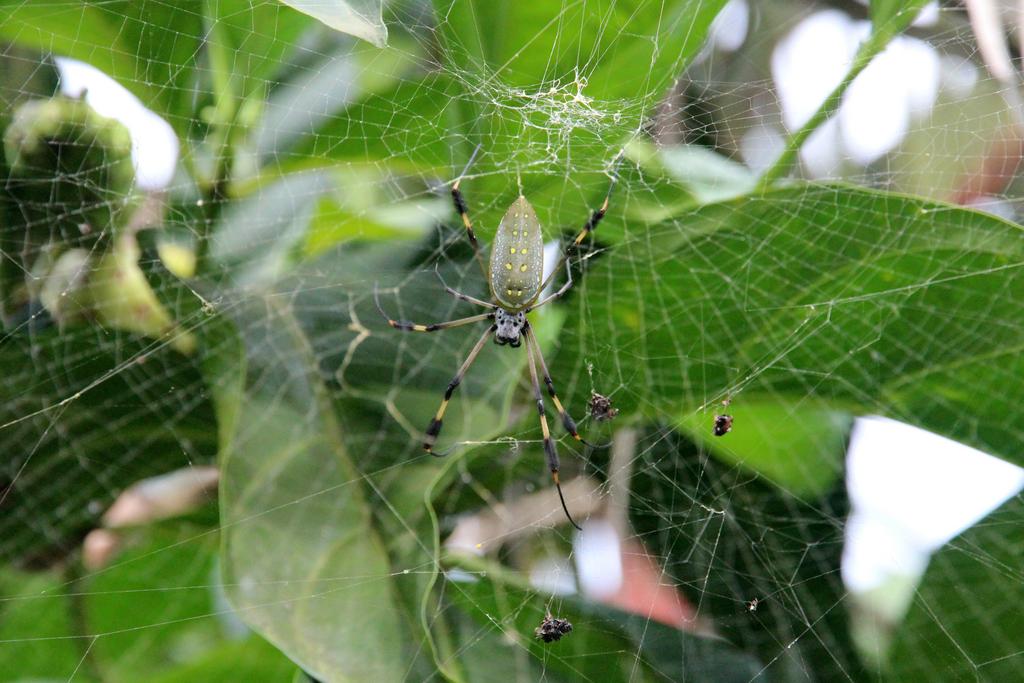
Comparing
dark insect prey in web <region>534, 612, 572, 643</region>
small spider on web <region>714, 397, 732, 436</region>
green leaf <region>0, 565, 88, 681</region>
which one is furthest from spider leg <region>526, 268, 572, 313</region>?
green leaf <region>0, 565, 88, 681</region>

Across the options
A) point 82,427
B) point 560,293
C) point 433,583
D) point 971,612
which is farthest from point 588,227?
point 82,427

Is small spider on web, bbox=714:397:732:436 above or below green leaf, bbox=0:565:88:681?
above

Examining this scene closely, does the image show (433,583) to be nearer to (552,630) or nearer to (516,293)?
(552,630)

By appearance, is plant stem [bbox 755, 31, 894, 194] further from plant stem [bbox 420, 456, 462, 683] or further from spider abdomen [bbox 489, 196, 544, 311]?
plant stem [bbox 420, 456, 462, 683]

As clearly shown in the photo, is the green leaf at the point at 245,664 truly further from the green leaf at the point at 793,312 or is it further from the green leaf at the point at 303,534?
the green leaf at the point at 793,312

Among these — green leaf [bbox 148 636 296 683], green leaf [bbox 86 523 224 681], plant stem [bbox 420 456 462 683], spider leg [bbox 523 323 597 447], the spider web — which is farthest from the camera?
spider leg [bbox 523 323 597 447]

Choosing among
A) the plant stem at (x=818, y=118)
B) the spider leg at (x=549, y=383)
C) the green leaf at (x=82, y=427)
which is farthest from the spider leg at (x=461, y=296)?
the plant stem at (x=818, y=118)

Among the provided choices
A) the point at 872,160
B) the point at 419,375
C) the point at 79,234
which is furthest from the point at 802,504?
the point at 79,234
